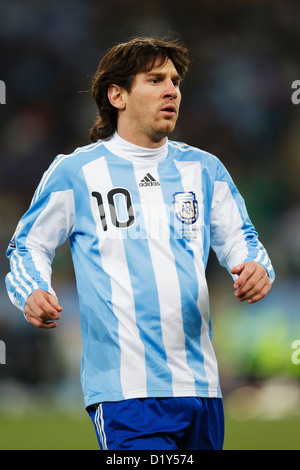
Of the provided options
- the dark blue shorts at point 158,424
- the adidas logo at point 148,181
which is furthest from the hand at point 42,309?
the adidas logo at point 148,181

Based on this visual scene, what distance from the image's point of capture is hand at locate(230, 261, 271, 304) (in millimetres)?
2658

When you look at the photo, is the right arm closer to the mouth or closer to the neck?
the neck

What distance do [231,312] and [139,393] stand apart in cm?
499

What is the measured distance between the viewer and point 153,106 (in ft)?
9.70

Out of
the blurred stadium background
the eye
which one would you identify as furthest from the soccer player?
the blurred stadium background

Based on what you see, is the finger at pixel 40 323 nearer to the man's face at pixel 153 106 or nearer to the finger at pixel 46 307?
the finger at pixel 46 307

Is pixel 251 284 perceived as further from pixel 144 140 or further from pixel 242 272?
pixel 144 140

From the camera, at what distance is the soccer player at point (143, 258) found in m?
2.66

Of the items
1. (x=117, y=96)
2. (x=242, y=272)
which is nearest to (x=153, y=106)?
(x=117, y=96)

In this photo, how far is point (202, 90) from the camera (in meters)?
8.66

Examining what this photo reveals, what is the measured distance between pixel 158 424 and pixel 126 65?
1441 millimetres

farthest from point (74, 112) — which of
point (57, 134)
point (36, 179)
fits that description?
point (36, 179)

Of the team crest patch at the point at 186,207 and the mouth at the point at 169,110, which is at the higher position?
the mouth at the point at 169,110

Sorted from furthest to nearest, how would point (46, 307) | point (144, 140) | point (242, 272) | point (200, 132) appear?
point (200, 132), point (144, 140), point (242, 272), point (46, 307)
